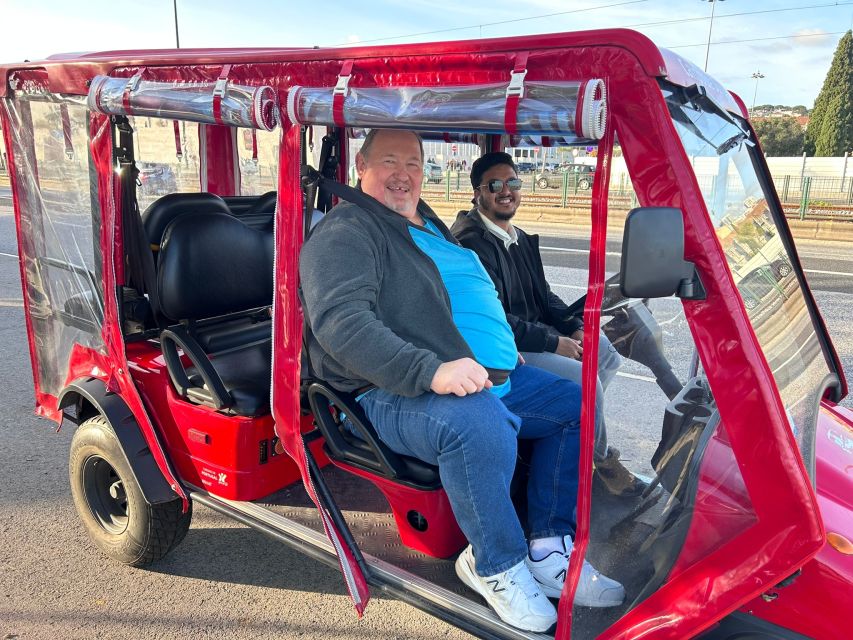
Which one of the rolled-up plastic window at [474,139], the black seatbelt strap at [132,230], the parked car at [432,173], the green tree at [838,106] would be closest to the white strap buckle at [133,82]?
the black seatbelt strap at [132,230]

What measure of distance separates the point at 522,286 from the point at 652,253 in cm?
168

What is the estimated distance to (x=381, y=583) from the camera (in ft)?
7.76

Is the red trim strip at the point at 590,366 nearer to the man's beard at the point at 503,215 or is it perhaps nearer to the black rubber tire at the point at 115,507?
the man's beard at the point at 503,215

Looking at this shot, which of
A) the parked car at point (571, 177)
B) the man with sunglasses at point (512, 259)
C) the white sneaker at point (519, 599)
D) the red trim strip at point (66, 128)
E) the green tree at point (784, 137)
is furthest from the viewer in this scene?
the green tree at point (784, 137)

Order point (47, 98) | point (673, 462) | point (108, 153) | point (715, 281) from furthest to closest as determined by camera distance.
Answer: point (47, 98) < point (108, 153) < point (673, 462) < point (715, 281)

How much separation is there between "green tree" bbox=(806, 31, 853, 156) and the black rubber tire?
42.2 meters

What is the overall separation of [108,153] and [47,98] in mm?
500

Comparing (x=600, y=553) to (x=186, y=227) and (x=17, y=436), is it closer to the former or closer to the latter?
(x=186, y=227)

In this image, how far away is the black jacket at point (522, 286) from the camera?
3074mm

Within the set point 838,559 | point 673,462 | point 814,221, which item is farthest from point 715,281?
point 814,221

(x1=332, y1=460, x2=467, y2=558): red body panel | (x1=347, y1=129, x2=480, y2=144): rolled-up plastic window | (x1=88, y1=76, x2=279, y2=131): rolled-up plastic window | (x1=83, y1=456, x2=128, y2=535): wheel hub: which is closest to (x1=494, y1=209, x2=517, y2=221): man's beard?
(x1=347, y1=129, x2=480, y2=144): rolled-up plastic window

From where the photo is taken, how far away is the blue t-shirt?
247 cm

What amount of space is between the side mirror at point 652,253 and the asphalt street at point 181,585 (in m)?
0.38

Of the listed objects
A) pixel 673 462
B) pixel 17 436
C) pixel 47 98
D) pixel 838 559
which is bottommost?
pixel 17 436
